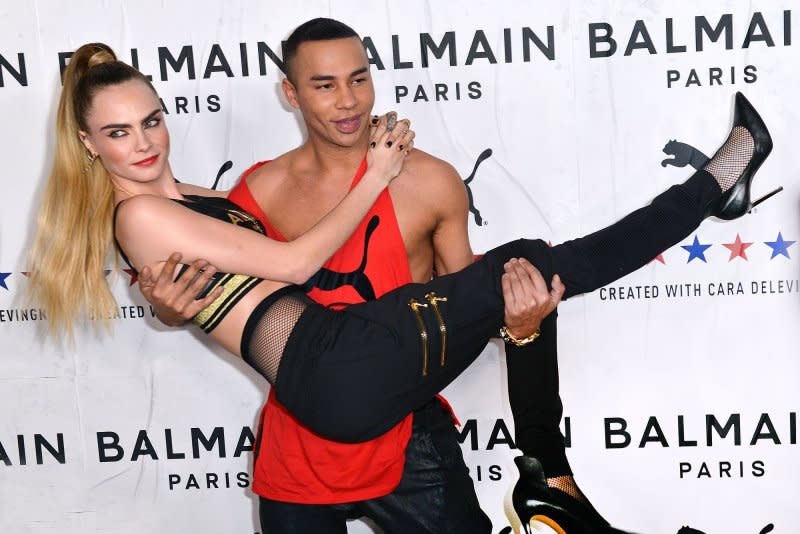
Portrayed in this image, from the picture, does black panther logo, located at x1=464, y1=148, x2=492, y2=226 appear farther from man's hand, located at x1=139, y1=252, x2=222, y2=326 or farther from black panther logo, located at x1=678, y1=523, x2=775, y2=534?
black panther logo, located at x1=678, y1=523, x2=775, y2=534

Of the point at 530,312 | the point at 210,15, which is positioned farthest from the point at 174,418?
the point at 530,312

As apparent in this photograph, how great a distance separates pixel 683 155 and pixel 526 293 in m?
0.99

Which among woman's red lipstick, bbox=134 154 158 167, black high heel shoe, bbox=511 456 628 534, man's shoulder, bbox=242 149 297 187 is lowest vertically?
black high heel shoe, bbox=511 456 628 534

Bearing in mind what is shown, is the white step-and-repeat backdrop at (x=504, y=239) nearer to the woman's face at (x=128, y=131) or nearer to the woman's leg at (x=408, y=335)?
the woman's face at (x=128, y=131)

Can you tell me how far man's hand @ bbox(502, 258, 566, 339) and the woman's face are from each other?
Answer: 864mm

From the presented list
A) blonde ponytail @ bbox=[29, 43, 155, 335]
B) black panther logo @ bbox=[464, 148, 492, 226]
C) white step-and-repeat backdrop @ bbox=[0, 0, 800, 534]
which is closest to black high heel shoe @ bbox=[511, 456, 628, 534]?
white step-and-repeat backdrop @ bbox=[0, 0, 800, 534]

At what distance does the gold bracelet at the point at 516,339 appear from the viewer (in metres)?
2.04

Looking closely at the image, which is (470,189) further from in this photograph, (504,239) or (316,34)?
(316,34)

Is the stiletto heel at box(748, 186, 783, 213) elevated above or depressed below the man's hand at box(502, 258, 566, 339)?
above

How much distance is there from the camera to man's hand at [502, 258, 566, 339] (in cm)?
187

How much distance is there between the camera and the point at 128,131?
204cm

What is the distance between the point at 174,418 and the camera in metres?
2.85

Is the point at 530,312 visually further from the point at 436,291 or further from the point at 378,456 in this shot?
the point at 378,456

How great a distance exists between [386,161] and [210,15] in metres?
0.90
